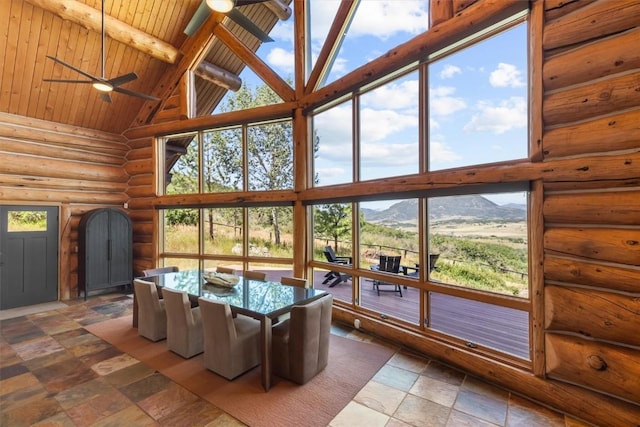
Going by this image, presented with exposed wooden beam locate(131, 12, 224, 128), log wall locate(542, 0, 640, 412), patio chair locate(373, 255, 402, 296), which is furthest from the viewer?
exposed wooden beam locate(131, 12, 224, 128)

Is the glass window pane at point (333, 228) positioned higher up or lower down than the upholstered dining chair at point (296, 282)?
higher up

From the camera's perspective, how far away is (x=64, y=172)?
643 centimetres

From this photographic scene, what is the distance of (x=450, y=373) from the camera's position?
10.8 ft

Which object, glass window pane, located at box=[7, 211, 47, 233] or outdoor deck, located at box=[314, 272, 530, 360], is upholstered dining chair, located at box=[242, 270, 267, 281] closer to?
outdoor deck, located at box=[314, 272, 530, 360]

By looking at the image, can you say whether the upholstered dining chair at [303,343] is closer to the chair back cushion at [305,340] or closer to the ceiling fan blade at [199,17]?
the chair back cushion at [305,340]

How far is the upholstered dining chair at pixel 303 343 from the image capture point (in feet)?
9.93

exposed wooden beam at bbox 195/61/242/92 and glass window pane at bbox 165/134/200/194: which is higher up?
exposed wooden beam at bbox 195/61/242/92

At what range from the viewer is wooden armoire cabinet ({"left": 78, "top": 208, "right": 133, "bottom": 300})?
626cm

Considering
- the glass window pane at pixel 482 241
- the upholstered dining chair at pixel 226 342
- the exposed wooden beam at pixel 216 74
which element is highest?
the exposed wooden beam at pixel 216 74

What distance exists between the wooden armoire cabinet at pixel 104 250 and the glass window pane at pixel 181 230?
0.89m

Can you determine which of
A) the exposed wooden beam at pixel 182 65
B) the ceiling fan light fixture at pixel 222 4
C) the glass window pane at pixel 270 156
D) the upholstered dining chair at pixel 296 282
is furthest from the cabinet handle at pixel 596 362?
the exposed wooden beam at pixel 182 65

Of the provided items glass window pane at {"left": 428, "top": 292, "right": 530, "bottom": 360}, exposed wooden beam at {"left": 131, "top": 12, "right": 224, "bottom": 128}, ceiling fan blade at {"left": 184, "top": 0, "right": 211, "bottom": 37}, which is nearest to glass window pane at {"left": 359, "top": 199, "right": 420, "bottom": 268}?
glass window pane at {"left": 428, "top": 292, "right": 530, "bottom": 360}

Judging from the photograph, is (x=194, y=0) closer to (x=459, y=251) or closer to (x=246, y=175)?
(x=246, y=175)

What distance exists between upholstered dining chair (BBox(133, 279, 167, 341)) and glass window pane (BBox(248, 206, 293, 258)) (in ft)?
7.15
